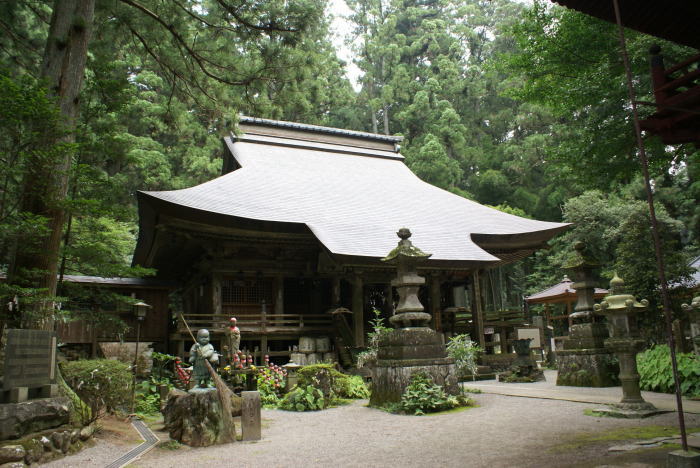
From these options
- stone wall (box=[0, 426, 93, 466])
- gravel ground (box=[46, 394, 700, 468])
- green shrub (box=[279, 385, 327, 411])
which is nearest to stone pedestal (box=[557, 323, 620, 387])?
gravel ground (box=[46, 394, 700, 468])

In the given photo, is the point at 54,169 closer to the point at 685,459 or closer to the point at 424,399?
the point at 424,399

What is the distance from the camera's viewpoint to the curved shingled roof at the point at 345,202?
39.9ft

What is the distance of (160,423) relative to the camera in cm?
705

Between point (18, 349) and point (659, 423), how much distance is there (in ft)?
21.3

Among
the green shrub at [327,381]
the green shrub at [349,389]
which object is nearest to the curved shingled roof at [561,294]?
the green shrub at [349,389]

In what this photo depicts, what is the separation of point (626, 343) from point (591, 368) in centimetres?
334

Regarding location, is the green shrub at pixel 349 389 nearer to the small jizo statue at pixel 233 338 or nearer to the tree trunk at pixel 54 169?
the small jizo statue at pixel 233 338

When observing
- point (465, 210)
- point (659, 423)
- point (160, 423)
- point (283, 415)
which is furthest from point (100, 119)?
point (465, 210)

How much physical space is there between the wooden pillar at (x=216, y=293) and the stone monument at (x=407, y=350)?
6120 millimetres

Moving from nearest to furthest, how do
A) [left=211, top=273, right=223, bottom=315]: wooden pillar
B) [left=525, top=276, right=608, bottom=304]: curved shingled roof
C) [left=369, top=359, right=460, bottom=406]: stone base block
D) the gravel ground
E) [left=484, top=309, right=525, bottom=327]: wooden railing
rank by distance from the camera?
the gravel ground
[left=369, top=359, right=460, bottom=406]: stone base block
[left=211, top=273, right=223, bottom=315]: wooden pillar
[left=484, top=309, right=525, bottom=327]: wooden railing
[left=525, top=276, right=608, bottom=304]: curved shingled roof

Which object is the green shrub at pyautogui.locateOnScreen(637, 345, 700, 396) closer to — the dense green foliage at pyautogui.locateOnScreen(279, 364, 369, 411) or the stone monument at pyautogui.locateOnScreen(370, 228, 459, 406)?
the stone monument at pyautogui.locateOnScreen(370, 228, 459, 406)

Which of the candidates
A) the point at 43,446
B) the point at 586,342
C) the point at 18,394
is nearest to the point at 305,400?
the point at 43,446

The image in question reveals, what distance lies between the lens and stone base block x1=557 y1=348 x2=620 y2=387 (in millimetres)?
8203

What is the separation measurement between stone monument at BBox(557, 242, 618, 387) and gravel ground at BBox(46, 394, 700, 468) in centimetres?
193
